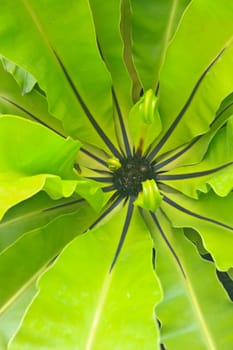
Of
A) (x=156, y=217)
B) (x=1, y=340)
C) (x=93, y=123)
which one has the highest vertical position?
(x=93, y=123)

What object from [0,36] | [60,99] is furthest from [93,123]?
[0,36]

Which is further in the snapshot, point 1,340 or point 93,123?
point 93,123

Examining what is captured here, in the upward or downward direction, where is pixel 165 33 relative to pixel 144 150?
upward

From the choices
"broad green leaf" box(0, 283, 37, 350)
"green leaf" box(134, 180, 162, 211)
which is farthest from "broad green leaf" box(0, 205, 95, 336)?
"green leaf" box(134, 180, 162, 211)

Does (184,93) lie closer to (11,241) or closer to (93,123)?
(93,123)

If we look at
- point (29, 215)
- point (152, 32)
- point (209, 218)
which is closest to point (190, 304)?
point (209, 218)

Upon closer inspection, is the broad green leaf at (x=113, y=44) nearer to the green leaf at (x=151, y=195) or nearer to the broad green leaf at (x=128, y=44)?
the broad green leaf at (x=128, y=44)
